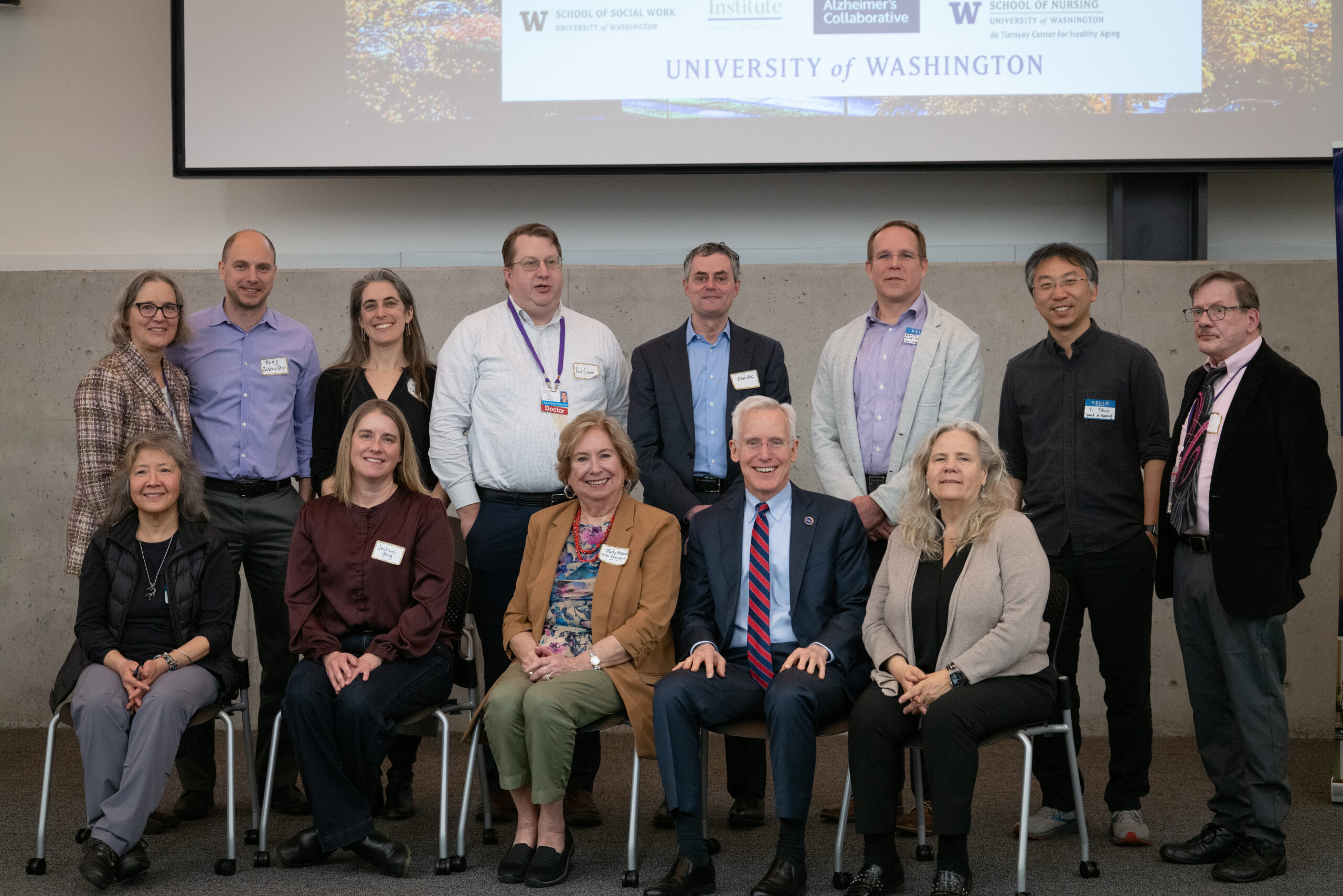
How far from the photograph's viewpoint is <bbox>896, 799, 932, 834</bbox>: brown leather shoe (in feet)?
11.7

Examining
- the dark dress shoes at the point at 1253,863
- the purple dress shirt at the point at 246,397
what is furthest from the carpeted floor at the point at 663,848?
the purple dress shirt at the point at 246,397

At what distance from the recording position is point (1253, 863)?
3.15 metres

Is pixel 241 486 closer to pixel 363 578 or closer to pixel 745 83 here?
pixel 363 578

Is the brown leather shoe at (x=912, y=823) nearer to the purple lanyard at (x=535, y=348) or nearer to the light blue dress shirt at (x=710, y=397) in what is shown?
the light blue dress shirt at (x=710, y=397)

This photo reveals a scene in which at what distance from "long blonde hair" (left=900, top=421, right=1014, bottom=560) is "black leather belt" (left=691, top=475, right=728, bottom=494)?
70 centimetres

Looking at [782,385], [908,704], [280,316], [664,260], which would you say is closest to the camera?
[908,704]

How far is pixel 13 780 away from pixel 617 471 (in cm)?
274

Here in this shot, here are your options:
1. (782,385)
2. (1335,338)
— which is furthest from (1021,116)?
(782,385)

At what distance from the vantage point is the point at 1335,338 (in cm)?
502

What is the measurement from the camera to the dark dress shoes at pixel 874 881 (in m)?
2.96

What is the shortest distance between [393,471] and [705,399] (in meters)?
1.02

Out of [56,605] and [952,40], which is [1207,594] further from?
[56,605]

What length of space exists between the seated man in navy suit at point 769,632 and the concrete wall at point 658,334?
6.10 ft

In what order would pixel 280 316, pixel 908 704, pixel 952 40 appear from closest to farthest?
pixel 908 704, pixel 280 316, pixel 952 40
